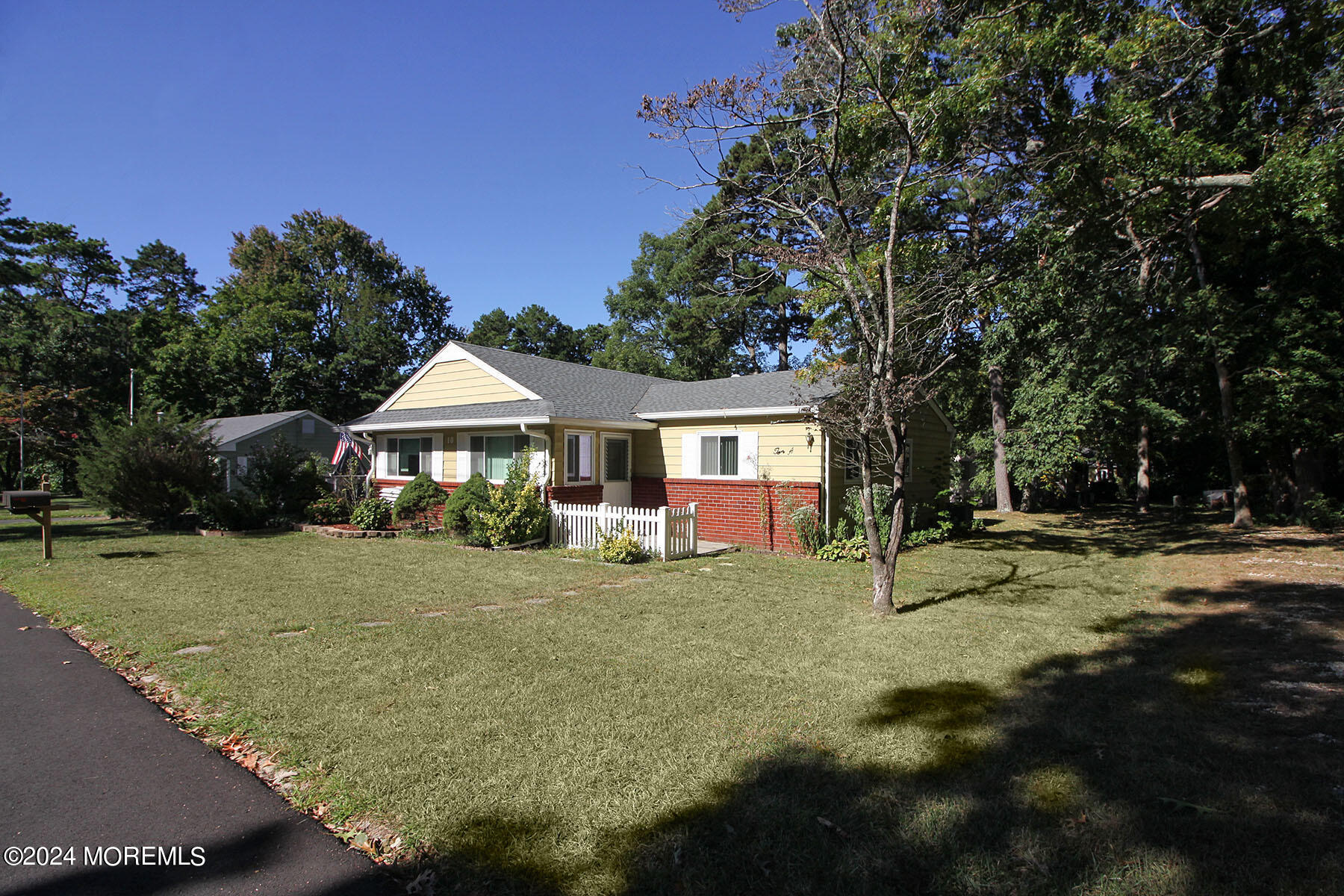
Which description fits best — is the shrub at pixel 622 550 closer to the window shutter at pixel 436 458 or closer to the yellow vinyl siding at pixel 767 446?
the yellow vinyl siding at pixel 767 446

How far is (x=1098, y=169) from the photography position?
10438 millimetres

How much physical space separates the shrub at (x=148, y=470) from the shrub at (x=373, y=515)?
425 cm

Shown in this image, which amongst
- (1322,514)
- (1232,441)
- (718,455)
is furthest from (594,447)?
(1322,514)

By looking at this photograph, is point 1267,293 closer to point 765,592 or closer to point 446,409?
point 765,592

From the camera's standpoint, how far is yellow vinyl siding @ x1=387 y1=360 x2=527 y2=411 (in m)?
16.5

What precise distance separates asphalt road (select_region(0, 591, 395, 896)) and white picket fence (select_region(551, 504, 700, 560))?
322 inches

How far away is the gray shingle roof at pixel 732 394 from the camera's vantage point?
13914mm

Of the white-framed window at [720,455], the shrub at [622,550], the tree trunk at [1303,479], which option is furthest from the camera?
the tree trunk at [1303,479]

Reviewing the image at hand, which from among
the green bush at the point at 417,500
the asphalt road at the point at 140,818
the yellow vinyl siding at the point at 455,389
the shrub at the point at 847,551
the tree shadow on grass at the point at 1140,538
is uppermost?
the yellow vinyl siding at the point at 455,389

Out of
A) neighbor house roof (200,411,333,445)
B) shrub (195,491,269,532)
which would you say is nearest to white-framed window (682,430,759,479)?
shrub (195,491,269,532)

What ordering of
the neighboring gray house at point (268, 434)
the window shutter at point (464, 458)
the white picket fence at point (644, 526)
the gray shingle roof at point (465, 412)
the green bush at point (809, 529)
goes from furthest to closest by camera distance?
the neighboring gray house at point (268, 434)
the window shutter at point (464, 458)
the gray shingle roof at point (465, 412)
the green bush at point (809, 529)
the white picket fence at point (644, 526)

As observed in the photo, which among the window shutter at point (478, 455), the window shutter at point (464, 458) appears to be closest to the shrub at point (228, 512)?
the window shutter at point (464, 458)

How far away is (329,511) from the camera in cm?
1742

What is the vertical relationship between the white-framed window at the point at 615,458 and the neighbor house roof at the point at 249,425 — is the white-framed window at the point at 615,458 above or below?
below
